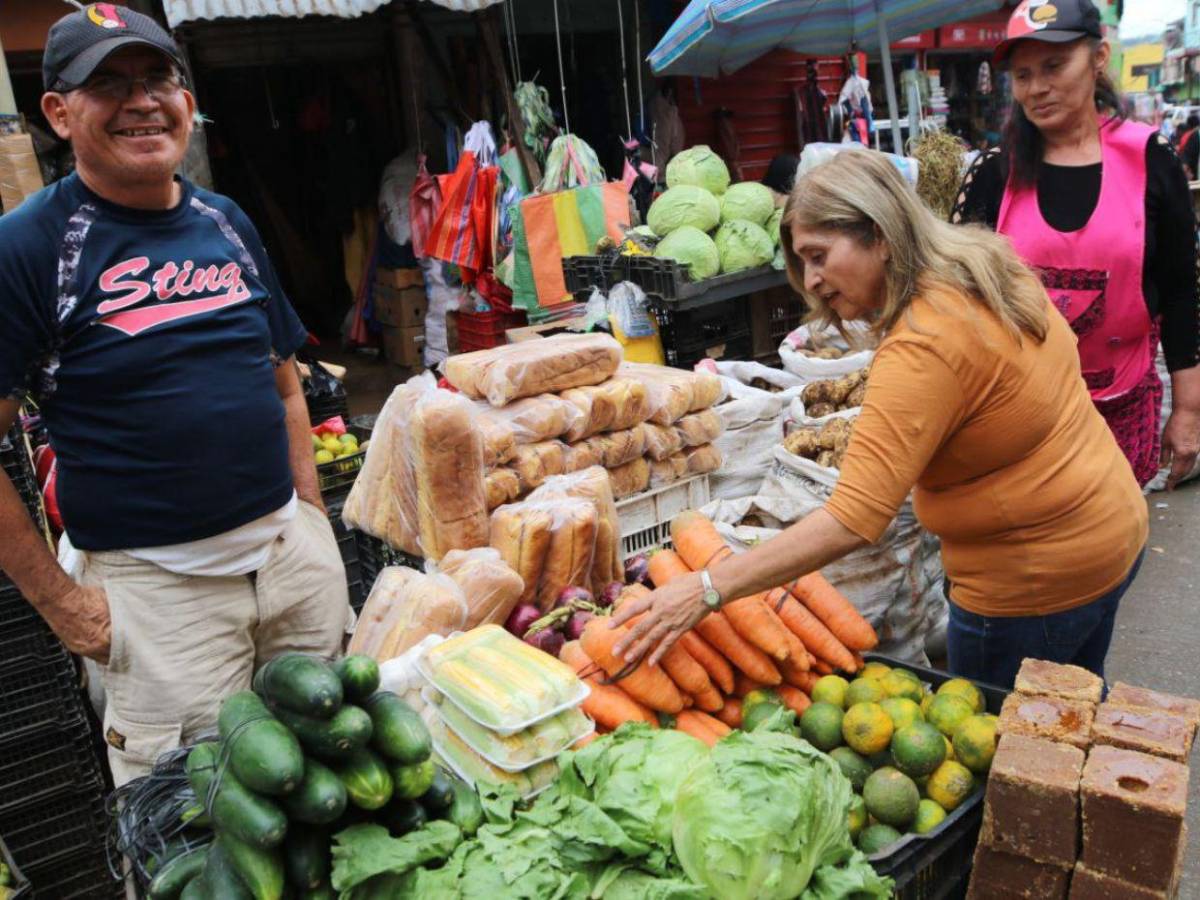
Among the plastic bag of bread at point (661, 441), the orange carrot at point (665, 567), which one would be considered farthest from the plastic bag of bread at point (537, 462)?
the orange carrot at point (665, 567)

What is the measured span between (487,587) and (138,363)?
3.54 ft

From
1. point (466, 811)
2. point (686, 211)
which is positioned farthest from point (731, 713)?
point (686, 211)

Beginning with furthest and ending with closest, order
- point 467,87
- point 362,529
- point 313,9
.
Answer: point 467,87 < point 313,9 < point 362,529

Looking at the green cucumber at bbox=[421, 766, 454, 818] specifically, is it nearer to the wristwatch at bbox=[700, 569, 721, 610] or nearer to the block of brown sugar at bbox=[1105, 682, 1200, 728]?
the wristwatch at bbox=[700, 569, 721, 610]

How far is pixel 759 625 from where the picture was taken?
2287 millimetres

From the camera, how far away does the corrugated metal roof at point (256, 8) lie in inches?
226

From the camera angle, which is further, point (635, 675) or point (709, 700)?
point (709, 700)

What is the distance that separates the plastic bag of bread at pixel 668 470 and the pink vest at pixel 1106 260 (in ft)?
4.83

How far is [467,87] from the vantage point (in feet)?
26.9

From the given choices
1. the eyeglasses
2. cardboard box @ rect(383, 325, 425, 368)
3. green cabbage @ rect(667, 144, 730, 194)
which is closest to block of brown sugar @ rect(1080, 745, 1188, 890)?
the eyeglasses

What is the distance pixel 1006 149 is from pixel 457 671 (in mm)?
2467

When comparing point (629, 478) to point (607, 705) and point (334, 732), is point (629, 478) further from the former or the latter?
point (334, 732)

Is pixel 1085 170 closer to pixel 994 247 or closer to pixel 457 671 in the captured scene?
pixel 994 247

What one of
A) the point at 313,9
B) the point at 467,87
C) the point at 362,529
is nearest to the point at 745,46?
the point at 467,87
